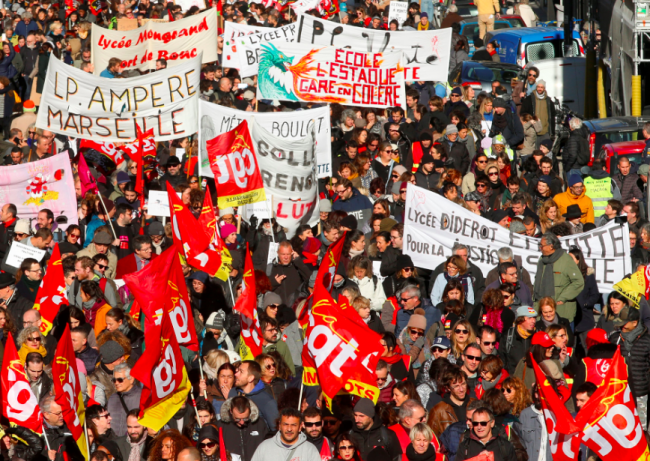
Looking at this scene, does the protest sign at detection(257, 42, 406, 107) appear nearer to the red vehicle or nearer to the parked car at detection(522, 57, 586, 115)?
the red vehicle

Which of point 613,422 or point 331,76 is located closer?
point 613,422

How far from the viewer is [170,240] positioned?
14977 mm

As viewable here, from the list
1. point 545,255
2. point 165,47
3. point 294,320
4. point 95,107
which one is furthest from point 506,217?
point 165,47

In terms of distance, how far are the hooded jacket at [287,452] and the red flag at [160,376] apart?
0.93m

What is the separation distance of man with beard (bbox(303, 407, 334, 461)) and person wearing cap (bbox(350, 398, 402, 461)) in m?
0.24

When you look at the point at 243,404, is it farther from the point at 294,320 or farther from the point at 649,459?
the point at 649,459

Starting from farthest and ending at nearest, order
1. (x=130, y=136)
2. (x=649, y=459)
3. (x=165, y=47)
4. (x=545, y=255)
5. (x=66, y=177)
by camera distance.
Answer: (x=165, y=47) → (x=130, y=136) → (x=66, y=177) → (x=545, y=255) → (x=649, y=459)

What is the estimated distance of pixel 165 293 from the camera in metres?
11.4

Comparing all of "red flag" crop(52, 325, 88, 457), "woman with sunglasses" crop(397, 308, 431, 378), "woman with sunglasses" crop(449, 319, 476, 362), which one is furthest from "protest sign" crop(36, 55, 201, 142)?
"red flag" crop(52, 325, 88, 457)

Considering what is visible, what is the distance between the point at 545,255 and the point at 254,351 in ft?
11.4

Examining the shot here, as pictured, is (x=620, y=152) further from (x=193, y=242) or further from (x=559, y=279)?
(x=193, y=242)

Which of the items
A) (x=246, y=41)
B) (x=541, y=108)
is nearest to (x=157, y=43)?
(x=246, y=41)

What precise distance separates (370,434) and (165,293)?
2.44 metres

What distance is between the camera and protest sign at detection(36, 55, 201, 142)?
1792 cm
